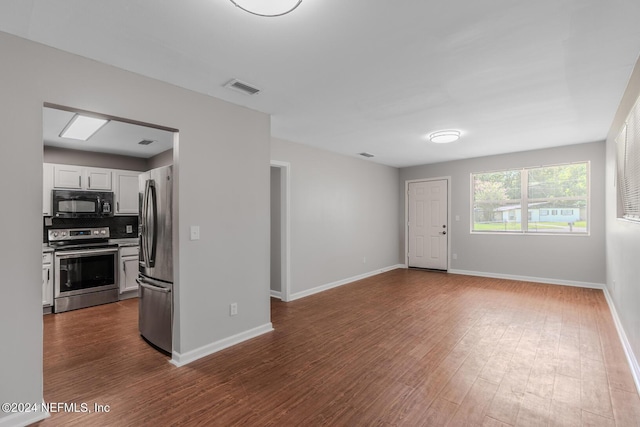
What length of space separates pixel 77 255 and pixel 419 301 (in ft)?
16.8

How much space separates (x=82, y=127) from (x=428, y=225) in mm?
6580

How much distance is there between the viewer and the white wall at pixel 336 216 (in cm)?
494

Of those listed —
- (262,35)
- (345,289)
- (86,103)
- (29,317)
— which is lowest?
(345,289)

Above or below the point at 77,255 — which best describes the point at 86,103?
above

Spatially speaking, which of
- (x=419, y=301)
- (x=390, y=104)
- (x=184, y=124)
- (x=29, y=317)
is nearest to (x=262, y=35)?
(x=184, y=124)

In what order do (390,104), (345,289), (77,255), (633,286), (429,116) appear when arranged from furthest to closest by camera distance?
(345,289), (77,255), (429,116), (390,104), (633,286)

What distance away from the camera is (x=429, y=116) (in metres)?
3.66

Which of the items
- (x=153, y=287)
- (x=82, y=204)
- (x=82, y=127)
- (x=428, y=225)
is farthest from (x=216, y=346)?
(x=428, y=225)

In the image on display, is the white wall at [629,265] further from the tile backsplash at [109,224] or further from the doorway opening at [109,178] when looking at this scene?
the tile backsplash at [109,224]

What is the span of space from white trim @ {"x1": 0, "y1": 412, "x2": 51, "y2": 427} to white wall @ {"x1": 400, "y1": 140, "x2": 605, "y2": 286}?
5.66 meters

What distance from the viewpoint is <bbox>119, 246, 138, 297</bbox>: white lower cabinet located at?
4.93 m

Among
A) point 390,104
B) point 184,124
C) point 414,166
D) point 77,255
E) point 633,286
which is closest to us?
point 633,286

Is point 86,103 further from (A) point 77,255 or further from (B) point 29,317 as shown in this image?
(A) point 77,255

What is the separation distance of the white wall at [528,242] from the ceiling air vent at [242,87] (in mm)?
3595
